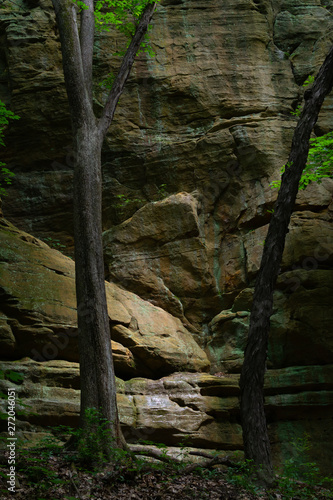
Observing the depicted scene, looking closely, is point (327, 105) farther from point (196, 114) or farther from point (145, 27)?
point (145, 27)

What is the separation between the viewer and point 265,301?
7875 mm

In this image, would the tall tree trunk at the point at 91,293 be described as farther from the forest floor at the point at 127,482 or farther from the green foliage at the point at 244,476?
the green foliage at the point at 244,476

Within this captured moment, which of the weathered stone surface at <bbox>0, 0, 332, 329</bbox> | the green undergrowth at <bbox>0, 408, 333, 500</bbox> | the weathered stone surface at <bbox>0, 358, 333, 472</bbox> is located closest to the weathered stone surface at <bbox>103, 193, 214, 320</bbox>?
the weathered stone surface at <bbox>0, 0, 332, 329</bbox>

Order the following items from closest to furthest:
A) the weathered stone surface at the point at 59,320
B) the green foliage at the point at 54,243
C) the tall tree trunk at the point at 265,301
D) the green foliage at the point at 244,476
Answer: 1. the green foliage at the point at 244,476
2. the tall tree trunk at the point at 265,301
3. the weathered stone surface at the point at 59,320
4. the green foliage at the point at 54,243

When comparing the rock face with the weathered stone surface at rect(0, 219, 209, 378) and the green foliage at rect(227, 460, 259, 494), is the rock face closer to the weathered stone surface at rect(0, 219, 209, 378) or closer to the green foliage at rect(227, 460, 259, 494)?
the weathered stone surface at rect(0, 219, 209, 378)

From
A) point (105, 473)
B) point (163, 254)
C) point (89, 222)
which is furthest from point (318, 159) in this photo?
point (105, 473)

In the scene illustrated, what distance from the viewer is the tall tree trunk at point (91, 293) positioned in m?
6.75

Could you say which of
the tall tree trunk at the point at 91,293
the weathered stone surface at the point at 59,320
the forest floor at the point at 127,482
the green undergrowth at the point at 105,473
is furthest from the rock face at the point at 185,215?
the forest floor at the point at 127,482

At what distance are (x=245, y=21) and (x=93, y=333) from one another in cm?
1278

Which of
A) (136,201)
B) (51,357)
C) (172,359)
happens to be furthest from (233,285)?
(51,357)

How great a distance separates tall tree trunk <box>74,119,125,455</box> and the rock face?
2040 millimetres

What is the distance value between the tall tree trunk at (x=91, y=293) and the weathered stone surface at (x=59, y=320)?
237 centimetres

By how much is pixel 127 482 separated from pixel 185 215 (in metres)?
8.39

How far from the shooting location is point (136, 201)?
45.9 ft
